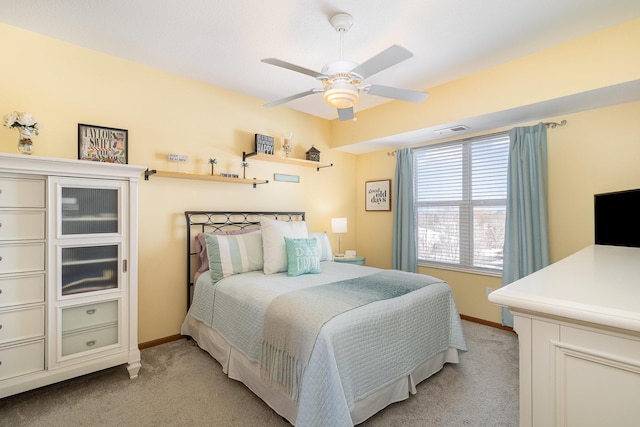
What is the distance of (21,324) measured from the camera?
1989 mm

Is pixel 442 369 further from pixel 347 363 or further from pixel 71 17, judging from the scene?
pixel 71 17

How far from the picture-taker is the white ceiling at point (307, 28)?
2061 mm

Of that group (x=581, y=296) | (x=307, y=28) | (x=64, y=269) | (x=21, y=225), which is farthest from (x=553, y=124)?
(x=21, y=225)

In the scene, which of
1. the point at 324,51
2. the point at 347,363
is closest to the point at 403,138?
the point at 324,51

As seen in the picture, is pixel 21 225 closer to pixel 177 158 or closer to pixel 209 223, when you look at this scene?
pixel 177 158

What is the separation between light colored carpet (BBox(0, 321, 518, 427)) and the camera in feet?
6.20

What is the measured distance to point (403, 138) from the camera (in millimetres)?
3924

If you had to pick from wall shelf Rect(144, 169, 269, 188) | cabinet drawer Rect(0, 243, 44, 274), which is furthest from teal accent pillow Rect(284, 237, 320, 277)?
cabinet drawer Rect(0, 243, 44, 274)

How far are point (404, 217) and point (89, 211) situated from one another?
3470mm

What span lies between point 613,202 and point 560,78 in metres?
1.11

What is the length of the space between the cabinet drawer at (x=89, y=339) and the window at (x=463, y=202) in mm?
3571

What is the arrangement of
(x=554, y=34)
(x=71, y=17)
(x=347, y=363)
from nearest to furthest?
1. (x=347, y=363)
2. (x=71, y=17)
3. (x=554, y=34)

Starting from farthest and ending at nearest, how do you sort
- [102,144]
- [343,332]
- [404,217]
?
[404,217] → [102,144] → [343,332]

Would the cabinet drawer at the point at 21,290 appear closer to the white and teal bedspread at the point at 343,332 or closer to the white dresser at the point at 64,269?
the white dresser at the point at 64,269
